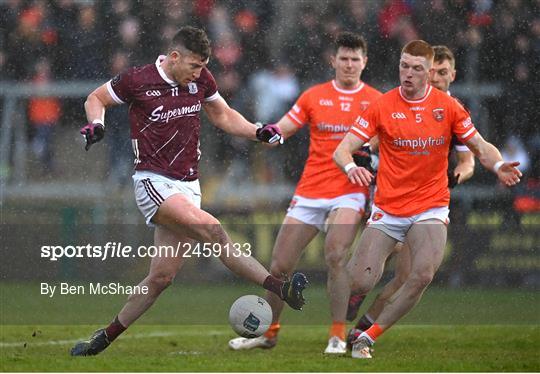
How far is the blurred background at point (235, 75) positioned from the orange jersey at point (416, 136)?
426cm

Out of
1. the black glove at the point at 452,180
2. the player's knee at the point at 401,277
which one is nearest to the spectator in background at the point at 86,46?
the player's knee at the point at 401,277

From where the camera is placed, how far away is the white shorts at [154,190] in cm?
850

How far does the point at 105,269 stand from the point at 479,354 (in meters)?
4.39

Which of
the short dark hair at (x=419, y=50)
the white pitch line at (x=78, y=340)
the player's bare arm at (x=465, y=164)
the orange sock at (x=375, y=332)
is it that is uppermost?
the short dark hair at (x=419, y=50)

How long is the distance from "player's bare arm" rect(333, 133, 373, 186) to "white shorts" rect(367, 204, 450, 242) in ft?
1.20

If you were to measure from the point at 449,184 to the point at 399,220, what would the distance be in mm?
882

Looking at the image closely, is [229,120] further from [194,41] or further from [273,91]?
[273,91]

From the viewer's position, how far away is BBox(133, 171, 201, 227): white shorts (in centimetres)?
850

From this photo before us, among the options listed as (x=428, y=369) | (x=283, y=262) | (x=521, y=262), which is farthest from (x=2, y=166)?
(x=428, y=369)

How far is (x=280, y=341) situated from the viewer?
10547mm

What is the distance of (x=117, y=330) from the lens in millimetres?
8812

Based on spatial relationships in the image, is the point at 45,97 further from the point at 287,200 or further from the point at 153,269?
the point at 153,269

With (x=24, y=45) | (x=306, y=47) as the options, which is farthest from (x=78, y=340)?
(x=306, y=47)

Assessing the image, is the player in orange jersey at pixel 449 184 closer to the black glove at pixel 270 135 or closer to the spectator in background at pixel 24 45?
the black glove at pixel 270 135
